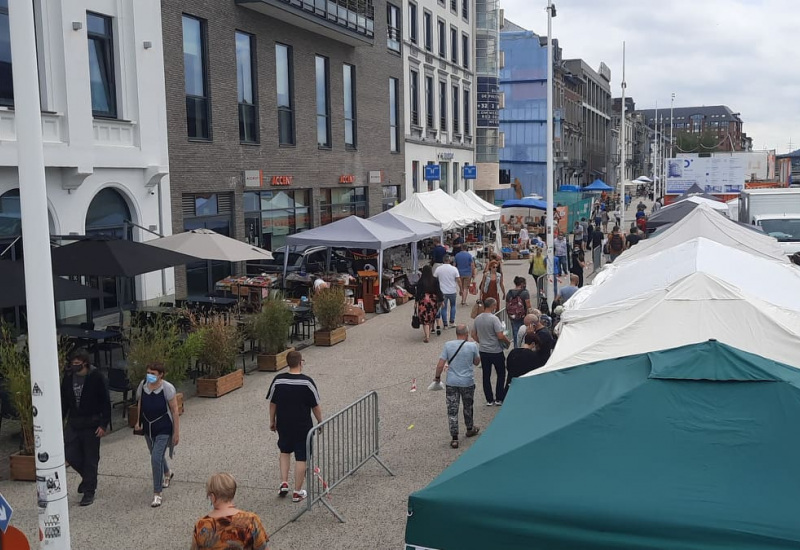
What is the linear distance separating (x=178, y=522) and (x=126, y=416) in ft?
13.3

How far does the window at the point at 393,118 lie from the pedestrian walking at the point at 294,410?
92.2 ft

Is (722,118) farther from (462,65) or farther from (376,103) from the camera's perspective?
(376,103)

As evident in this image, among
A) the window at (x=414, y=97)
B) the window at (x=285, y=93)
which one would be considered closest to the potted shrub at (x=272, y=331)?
the window at (x=285, y=93)

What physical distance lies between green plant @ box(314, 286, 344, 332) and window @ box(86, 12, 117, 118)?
21.7 feet

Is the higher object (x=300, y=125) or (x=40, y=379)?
(x=300, y=125)

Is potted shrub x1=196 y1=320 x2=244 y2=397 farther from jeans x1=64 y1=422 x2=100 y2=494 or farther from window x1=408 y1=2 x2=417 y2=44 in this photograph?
window x1=408 y1=2 x2=417 y2=44

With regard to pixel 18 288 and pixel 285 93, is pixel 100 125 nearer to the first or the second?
pixel 18 288

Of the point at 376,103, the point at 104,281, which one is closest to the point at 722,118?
the point at 376,103

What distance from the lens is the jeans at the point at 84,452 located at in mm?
8375

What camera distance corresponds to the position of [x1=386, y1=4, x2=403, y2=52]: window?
116 feet

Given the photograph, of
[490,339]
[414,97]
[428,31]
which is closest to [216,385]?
[490,339]

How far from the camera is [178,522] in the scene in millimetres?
8016

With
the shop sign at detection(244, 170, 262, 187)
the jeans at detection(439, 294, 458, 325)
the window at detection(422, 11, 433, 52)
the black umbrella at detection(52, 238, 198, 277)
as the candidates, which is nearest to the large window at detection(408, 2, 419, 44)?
the window at detection(422, 11, 433, 52)

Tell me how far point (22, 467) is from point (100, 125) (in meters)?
10.6
